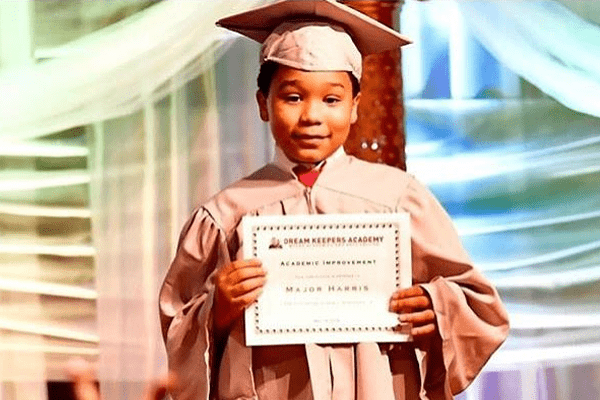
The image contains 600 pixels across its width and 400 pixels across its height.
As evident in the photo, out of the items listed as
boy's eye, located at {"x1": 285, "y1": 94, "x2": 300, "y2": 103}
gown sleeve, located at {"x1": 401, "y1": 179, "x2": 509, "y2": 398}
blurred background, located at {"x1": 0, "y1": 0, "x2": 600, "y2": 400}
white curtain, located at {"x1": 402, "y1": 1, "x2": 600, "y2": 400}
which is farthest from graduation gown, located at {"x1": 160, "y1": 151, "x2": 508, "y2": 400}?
white curtain, located at {"x1": 402, "y1": 1, "x2": 600, "y2": 400}

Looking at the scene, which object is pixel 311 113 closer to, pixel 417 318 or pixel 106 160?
pixel 417 318

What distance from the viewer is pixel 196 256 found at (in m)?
2.26

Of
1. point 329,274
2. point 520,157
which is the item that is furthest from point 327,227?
point 520,157

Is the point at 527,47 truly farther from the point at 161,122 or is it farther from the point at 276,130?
the point at 276,130

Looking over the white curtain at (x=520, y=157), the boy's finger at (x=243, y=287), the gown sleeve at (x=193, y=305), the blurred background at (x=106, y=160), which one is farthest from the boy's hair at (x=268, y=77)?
the white curtain at (x=520, y=157)

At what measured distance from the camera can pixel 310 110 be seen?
2.21 metres

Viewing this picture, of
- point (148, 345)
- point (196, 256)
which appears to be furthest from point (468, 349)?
point (148, 345)

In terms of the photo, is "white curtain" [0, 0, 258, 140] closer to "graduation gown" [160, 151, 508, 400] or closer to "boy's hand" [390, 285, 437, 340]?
"graduation gown" [160, 151, 508, 400]

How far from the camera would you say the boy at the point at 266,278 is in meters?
2.17

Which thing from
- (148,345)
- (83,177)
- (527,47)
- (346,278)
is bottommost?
(148,345)

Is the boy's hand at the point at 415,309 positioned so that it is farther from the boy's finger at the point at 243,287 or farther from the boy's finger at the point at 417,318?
the boy's finger at the point at 243,287

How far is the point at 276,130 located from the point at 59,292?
4.82ft

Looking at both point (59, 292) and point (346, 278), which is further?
point (59, 292)

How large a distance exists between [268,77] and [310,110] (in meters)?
0.11
